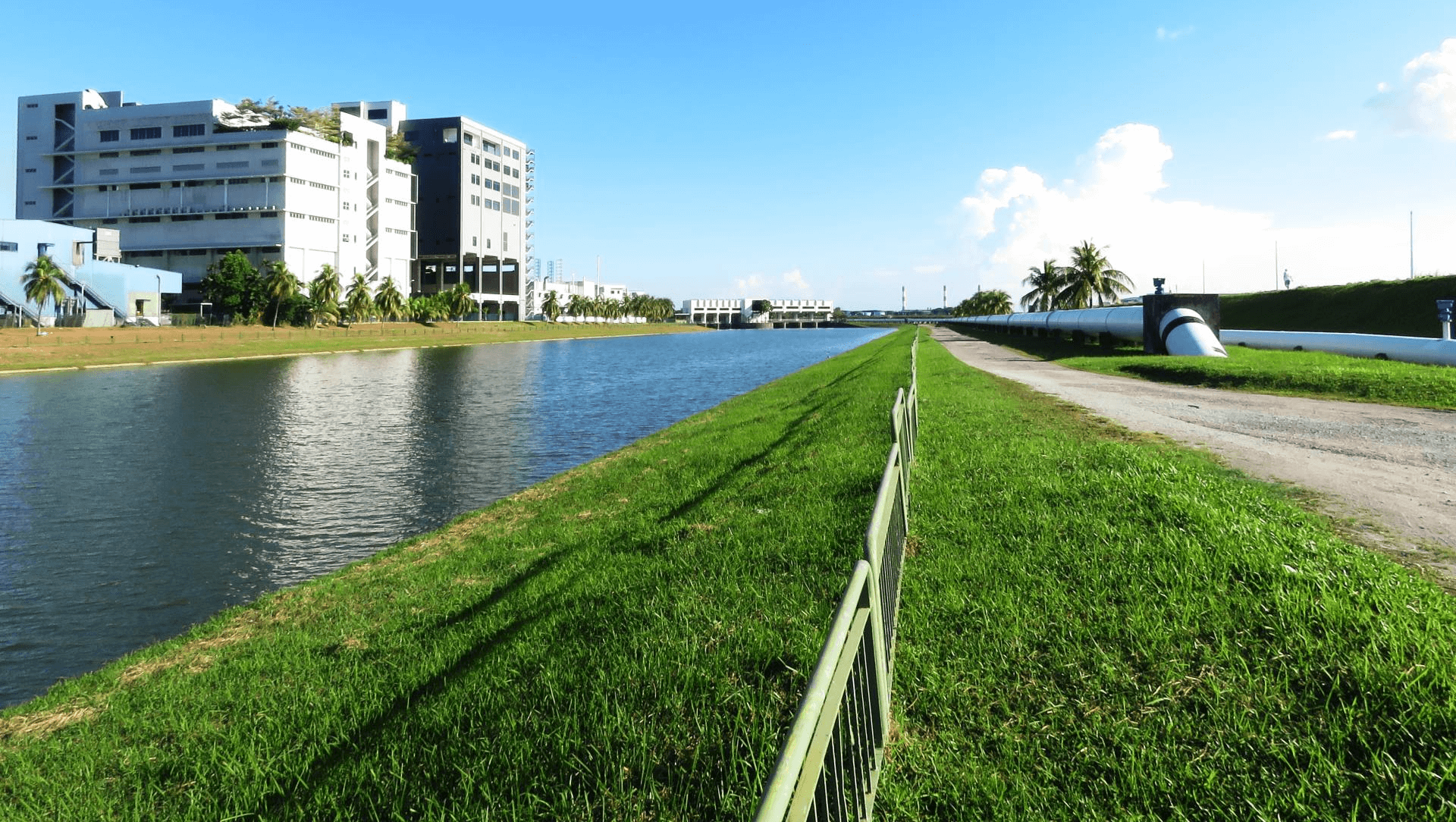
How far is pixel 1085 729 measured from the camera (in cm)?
403

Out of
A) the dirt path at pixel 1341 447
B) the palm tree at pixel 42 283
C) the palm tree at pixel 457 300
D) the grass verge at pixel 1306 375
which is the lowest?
the dirt path at pixel 1341 447

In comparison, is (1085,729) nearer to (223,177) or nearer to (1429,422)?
(1429,422)

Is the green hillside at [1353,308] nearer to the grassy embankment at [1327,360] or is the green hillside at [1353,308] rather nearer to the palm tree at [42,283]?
the grassy embankment at [1327,360]

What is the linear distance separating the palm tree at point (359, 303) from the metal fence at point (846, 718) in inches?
4369

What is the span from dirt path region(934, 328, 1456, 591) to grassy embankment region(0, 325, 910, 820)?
4846 millimetres

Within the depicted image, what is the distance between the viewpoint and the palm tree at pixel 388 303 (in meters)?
111

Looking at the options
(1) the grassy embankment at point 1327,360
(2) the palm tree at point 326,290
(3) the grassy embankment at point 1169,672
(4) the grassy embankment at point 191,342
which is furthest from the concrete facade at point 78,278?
(3) the grassy embankment at point 1169,672

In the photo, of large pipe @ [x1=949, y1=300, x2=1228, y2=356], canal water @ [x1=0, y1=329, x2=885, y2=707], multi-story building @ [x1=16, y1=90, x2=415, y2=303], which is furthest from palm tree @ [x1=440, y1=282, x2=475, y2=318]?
large pipe @ [x1=949, y1=300, x2=1228, y2=356]

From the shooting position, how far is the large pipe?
95.5ft

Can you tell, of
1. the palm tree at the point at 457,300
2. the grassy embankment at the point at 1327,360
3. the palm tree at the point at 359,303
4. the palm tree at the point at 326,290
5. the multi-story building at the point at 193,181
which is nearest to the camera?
the grassy embankment at the point at 1327,360

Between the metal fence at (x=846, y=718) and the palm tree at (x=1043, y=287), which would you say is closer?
the metal fence at (x=846, y=718)

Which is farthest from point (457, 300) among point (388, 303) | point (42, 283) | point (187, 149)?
point (42, 283)

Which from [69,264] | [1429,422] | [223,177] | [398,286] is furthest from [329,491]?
[398,286]

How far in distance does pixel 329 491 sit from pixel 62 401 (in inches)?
897
